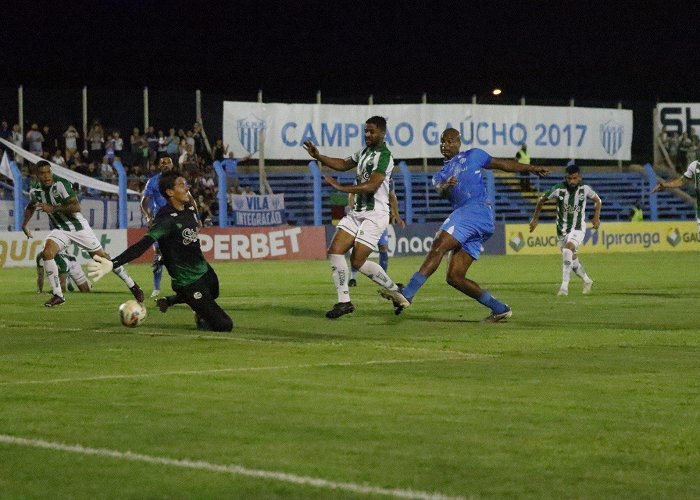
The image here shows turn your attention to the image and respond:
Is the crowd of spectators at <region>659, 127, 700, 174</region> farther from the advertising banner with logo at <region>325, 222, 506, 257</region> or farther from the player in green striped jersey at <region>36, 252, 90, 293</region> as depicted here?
the player in green striped jersey at <region>36, 252, 90, 293</region>

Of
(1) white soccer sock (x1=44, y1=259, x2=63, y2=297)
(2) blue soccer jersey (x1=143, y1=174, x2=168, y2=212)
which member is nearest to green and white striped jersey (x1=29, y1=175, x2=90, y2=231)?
(1) white soccer sock (x1=44, y1=259, x2=63, y2=297)

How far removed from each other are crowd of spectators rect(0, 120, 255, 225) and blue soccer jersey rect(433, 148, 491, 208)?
23044 mm

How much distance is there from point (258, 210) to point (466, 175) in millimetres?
25330

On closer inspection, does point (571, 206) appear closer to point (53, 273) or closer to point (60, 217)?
point (60, 217)

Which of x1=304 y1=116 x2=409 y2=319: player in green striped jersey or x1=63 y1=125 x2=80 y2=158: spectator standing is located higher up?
x1=63 y1=125 x2=80 y2=158: spectator standing

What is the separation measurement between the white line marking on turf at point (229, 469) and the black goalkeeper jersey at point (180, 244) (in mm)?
7218

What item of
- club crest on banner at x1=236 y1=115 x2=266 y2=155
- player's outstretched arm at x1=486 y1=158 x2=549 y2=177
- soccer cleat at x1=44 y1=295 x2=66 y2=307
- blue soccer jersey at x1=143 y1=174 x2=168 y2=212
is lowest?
soccer cleat at x1=44 y1=295 x2=66 y2=307

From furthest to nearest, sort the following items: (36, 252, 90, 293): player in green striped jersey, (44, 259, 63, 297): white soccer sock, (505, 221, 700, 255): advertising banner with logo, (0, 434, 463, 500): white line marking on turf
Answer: (505, 221, 700, 255): advertising banner with logo, (36, 252, 90, 293): player in green striped jersey, (44, 259, 63, 297): white soccer sock, (0, 434, 463, 500): white line marking on turf

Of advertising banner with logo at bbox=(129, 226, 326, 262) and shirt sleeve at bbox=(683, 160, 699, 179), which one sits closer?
shirt sleeve at bbox=(683, 160, 699, 179)

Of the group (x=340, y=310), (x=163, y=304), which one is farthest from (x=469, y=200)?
(x=163, y=304)

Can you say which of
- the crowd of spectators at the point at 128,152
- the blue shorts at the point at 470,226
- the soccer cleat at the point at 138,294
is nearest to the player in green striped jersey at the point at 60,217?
the soccer cleat at the point at 138,294

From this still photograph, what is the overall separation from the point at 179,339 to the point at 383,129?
13.9 feet

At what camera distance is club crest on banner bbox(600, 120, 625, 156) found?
5350 cm

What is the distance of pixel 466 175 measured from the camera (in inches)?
655
